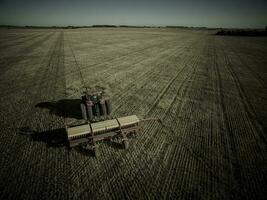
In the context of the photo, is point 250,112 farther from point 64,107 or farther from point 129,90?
point 64,107

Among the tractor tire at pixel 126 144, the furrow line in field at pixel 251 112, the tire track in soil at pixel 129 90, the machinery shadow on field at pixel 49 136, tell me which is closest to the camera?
the tractor tire at pixel 126 144

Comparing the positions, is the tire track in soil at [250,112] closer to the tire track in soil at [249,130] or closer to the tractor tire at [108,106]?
the tire track in soil at [249,130]

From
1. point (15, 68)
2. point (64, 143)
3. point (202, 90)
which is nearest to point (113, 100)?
point (64, 143)

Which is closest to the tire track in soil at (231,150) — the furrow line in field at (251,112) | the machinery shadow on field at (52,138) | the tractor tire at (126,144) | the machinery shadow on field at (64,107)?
the furrow line in field at (251,112)

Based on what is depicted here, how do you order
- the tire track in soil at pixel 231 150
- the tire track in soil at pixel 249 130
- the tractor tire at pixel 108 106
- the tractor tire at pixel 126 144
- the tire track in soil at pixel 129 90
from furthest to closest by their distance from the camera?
1. the tire track in soil at pixel 129 90
2. the tractor tire at pixel 108 106
3. the tractor tire at pixel 126 144
4. the tire track in soil at pixel 249 130
5. the tire track in soil at pixel 231 150

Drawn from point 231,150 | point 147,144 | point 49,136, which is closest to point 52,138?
point 49,136

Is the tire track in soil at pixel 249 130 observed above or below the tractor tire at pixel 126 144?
below

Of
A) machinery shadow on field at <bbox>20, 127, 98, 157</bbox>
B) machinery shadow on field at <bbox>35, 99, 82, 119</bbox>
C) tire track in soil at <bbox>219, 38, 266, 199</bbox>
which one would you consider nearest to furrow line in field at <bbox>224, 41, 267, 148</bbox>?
tire track in soil at <bbox>219, 38, 266, 199</bbox>

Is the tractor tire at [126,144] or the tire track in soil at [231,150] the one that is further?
the tractor tire at [126,144]

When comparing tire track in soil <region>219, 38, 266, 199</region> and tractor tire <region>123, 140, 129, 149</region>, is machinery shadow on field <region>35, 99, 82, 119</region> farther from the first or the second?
tire track in soil <region>219, 38, 266, 199</region>
